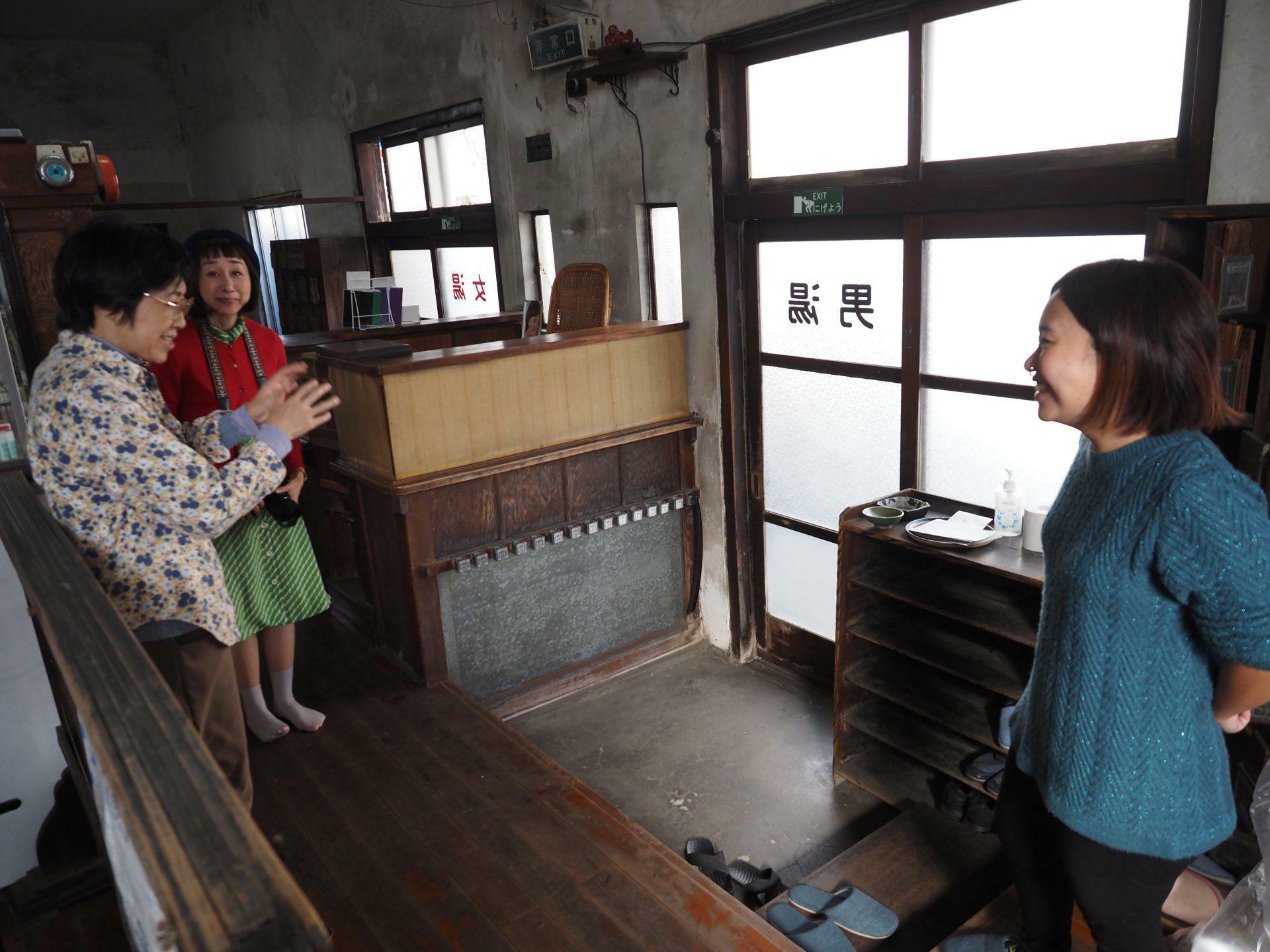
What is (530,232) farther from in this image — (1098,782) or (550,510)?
(1098,782)

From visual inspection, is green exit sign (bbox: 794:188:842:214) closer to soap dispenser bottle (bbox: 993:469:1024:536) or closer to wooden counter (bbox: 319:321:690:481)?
wooden counter (bbox: 319:321:690:481)

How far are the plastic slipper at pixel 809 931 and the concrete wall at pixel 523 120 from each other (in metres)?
1.93

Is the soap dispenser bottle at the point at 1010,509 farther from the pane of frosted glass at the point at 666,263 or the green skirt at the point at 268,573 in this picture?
the green skirt at the point at 268,573

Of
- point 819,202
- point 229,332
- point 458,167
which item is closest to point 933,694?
point 819,202

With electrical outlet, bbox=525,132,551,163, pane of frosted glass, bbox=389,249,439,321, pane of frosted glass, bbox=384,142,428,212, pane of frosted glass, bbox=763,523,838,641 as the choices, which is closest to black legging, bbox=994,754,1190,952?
pane of frosted glass, bbox=763,523,838,641

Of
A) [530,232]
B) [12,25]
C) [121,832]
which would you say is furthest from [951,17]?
[12,25]

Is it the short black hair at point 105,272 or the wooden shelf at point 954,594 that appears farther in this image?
the wooden shelf at point 954,594

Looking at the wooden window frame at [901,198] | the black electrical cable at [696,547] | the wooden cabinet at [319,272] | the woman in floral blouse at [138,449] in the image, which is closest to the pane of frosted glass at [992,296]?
the wooden window frame at [901,198]

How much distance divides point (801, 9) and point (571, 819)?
9.66ft

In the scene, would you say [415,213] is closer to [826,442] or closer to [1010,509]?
[826,442]

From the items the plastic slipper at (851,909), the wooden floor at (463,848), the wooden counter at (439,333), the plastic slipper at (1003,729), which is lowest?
the plastic slipper at (851,909)

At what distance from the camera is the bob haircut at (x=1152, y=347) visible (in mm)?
1349

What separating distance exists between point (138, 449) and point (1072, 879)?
2021 millimetres

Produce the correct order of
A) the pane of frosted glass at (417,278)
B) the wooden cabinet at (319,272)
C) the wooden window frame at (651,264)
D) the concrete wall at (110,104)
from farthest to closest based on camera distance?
the concrete wall at (110,104) → the wooden cabinet at (319,272) → the pane of frosted glass at (417,278) → the wooden window frame at (651,264)
